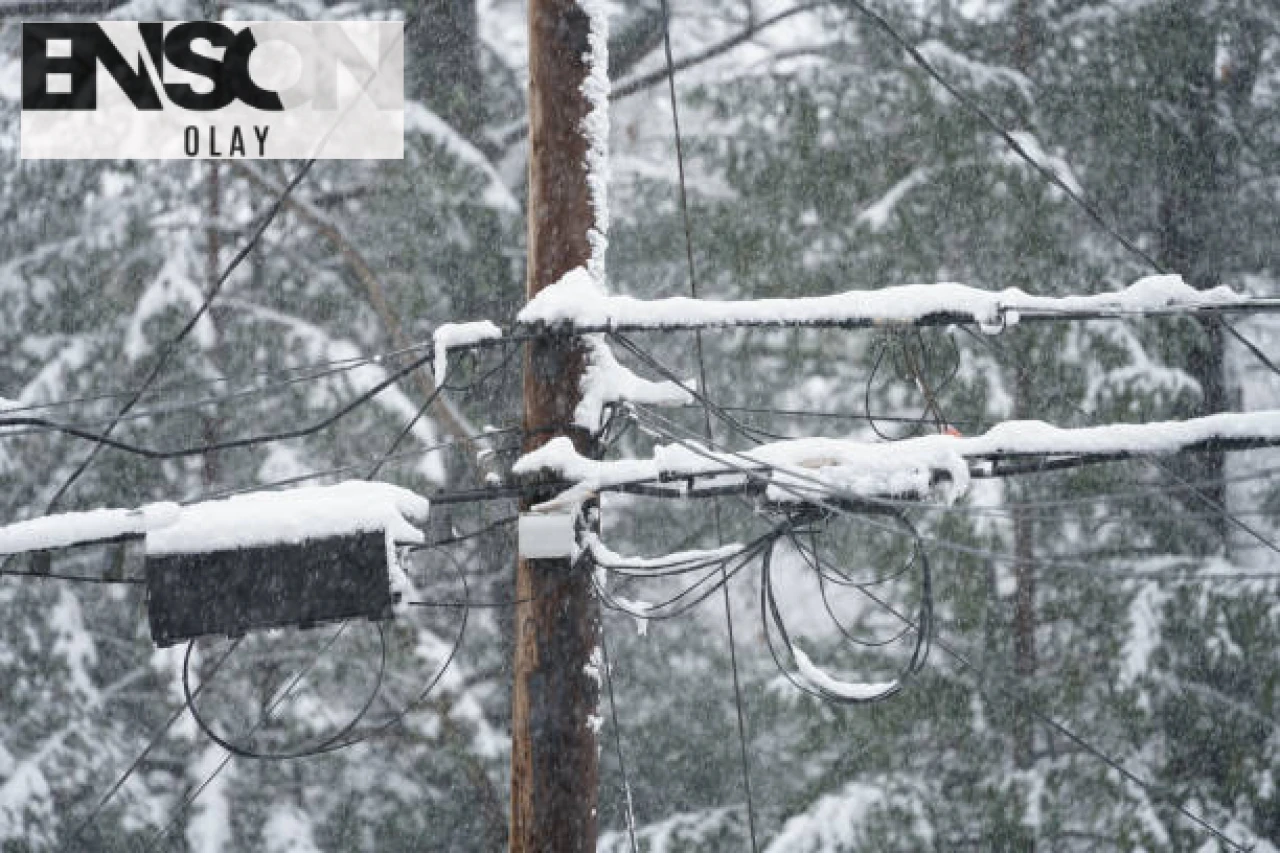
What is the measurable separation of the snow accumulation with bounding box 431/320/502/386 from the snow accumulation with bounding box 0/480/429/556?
48 centimetres

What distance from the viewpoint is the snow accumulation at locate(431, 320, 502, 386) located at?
14.2 feet

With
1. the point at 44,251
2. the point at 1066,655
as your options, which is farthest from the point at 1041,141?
the point at 44,251

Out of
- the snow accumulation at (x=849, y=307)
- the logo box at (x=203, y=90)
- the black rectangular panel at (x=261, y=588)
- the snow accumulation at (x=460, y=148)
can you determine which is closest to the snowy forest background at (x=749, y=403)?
the snow accumulation at (x=460, y=148)

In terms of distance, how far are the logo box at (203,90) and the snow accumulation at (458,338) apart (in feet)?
22.0

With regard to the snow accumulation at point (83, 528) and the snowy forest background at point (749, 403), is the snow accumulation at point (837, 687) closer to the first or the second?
the snow accumulation at point (83, 528)

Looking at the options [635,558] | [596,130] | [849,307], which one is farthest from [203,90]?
[849,307]

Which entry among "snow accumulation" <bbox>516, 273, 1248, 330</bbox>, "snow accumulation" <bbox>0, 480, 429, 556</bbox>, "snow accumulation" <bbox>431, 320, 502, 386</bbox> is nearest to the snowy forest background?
"snow accumulation" <bbox>516, 273, 1248, 330</bbox>

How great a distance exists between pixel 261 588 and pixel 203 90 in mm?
8345

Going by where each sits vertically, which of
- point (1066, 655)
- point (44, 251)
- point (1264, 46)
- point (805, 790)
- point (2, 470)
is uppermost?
point (1264, 46)

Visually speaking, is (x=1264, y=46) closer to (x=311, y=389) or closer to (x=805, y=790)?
(x=805, y=790)

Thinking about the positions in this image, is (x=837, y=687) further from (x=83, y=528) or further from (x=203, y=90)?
(x=203, y=90)

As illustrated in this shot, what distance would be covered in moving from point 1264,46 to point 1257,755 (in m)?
6.12

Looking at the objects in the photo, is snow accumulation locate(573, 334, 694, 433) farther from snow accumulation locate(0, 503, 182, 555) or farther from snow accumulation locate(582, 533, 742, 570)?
snow accumulation locate(0, 503, 182, 555)

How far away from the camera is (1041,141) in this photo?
33.5 feet
